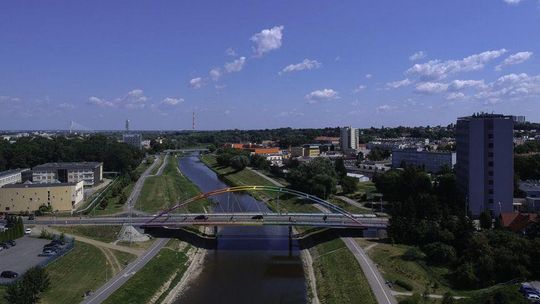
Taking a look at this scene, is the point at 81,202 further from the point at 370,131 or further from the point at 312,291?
the point at 370,131

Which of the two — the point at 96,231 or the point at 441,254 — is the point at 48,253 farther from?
the point at 441,254

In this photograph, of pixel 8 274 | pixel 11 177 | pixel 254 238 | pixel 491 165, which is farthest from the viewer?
pixel 11 177

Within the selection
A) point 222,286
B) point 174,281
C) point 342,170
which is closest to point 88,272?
point 174,281

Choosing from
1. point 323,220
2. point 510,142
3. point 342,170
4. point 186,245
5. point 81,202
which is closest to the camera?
point 186,245

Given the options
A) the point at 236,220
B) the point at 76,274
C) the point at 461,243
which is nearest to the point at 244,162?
the point at 236,220

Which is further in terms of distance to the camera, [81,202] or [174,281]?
[81,202]

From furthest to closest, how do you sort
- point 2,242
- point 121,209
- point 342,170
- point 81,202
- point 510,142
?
point 342,170 → point 81,202 → point 121,209 → point 510,142 → point 2,242
